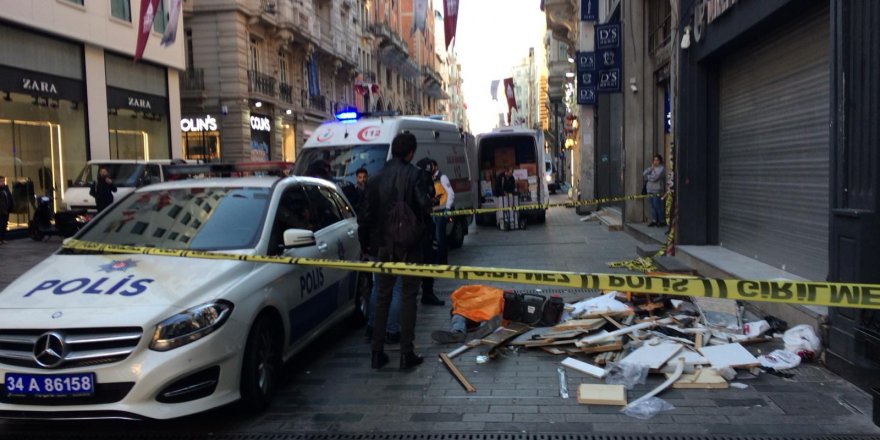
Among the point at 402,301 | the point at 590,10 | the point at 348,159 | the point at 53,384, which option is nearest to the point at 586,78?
the point at 590,10

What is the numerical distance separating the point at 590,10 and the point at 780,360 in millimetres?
20277

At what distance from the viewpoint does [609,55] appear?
17.8m

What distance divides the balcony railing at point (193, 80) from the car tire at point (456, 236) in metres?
19.2

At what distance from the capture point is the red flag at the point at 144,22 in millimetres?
20156

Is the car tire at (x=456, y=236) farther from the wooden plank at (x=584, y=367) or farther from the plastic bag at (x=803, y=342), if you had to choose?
the plastic bag at (x=803, y=342)

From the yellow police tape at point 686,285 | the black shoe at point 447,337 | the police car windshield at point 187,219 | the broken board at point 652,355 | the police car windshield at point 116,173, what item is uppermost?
the police car windshield at point 116,173

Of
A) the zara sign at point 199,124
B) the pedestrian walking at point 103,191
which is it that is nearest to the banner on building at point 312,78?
the zara sign at point 199,124

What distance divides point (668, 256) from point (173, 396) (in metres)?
7.43

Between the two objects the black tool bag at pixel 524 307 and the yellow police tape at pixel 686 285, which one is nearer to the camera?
the yellow police tape at pixel 686 285

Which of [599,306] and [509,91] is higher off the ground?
[509,91]

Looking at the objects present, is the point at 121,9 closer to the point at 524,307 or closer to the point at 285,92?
the point at 285,92

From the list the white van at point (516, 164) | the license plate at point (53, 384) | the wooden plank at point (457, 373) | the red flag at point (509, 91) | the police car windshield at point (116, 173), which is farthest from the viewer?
the red flag at point (509, 91)

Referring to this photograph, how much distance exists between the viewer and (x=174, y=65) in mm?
24406

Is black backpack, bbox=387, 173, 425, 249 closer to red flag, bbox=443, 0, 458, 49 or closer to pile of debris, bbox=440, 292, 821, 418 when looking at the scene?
pile of debris, bbox=440, 292, 821, 418
